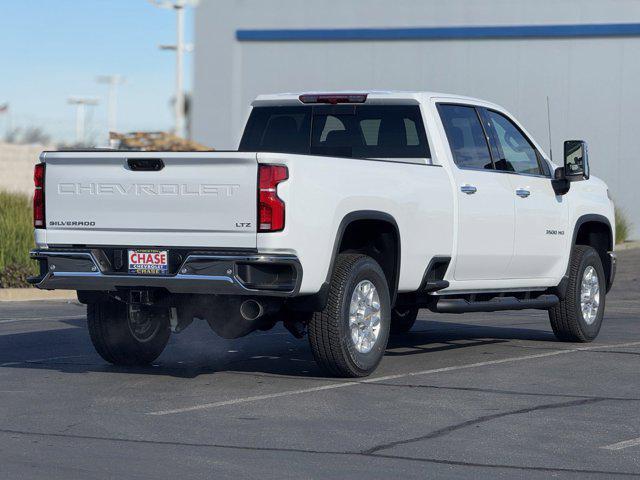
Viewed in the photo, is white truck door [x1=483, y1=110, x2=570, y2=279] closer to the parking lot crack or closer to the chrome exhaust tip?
the parking lot crack

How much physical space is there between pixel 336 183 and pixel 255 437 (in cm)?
237

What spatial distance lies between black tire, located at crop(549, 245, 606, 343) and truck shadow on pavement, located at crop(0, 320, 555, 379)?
49 centimetres

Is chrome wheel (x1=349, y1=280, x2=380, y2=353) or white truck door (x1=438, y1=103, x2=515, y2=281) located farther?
white truck door (x1=438, y1=103, x2=515, y2=281)

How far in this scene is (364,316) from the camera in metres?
9.98

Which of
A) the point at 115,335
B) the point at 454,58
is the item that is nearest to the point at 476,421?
the point at 115,335

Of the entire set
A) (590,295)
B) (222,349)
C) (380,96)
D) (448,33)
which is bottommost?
(222,349)

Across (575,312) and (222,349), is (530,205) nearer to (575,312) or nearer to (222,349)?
(575,312)

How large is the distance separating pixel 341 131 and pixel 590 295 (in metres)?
3.18

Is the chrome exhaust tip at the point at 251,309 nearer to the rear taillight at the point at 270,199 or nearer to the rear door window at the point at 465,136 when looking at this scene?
the rear taillight at the point at 270,199

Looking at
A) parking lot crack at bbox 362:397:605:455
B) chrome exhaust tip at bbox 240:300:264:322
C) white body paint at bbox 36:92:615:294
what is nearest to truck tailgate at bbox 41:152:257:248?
white body paint at bbox 36:92:615:294

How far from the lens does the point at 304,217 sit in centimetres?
Answer: 916

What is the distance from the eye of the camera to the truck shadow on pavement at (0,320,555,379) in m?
10.7

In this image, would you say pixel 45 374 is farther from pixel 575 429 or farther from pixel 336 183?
pixel 575 429

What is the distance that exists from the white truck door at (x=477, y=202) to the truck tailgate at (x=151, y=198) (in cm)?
247
